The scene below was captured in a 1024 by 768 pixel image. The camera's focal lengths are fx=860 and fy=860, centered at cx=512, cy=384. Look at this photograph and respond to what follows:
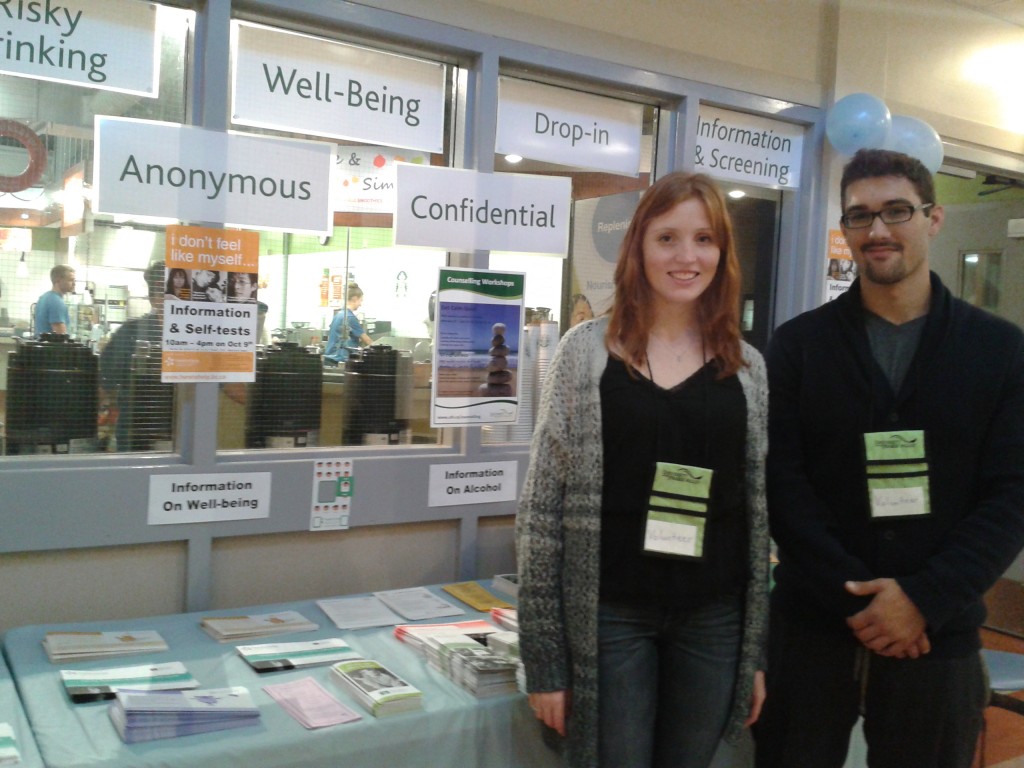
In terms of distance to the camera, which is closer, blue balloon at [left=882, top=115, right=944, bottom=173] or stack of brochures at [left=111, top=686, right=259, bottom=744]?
stack of brochures at [left=111, top=686, right=259, bottom=744]

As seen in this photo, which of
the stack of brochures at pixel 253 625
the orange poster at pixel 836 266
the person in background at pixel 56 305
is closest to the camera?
the stack of brochures at pixel 253 625

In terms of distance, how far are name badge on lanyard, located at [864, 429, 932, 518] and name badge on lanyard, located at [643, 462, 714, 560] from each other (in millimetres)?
433

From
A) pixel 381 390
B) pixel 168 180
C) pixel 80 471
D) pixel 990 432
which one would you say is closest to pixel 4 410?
pixel 80 471

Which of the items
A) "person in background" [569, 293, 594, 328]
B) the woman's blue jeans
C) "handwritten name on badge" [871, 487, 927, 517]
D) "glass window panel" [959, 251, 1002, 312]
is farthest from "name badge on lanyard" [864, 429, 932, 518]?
"glass window panel" [959, 251, 1002, 312]

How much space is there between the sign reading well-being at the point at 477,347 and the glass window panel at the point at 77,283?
2.84ft

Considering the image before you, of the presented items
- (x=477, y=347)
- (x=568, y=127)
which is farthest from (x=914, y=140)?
(x=477, y=347)

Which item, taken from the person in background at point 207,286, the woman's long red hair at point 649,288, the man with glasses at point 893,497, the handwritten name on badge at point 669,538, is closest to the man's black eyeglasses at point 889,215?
the man with glasses at point 893,497

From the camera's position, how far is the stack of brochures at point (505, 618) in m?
2.42

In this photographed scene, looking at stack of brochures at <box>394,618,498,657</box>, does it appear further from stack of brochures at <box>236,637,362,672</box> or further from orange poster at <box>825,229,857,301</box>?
orange poster at <box>825,229,857,301</box>

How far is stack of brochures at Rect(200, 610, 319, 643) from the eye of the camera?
7.34 feet

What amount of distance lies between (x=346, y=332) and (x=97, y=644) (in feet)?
3.92

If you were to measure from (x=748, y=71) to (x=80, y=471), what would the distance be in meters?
2.83

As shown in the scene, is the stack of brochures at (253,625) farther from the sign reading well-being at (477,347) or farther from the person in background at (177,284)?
the person in background at (177,284)

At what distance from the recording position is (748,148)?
358cm
